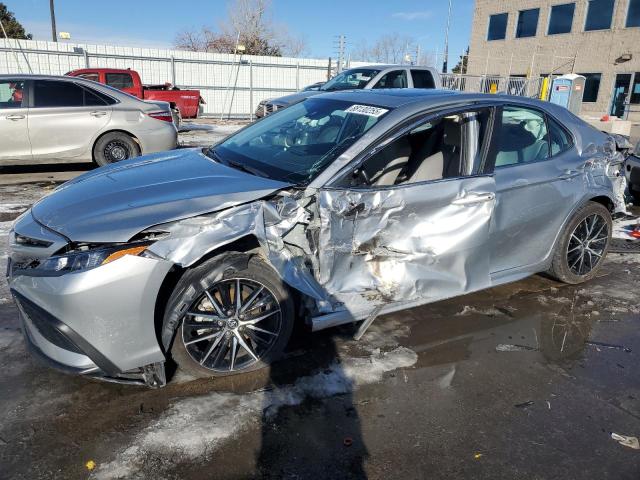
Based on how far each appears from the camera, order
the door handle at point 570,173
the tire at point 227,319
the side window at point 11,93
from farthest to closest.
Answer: the side window at point 11,93 < the door handle at point 570,173 < the tire at point 227,319

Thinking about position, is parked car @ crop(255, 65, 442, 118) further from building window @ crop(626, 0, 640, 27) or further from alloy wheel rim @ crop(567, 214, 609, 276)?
building window @ crop(626, 0, 640, 27)

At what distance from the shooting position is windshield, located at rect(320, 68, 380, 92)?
11617mm

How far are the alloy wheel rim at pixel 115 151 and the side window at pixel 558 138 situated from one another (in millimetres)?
6896

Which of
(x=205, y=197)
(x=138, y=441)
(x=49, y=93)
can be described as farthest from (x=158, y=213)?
(x=49, y=93)

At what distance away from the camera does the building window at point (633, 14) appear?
76.4 ft

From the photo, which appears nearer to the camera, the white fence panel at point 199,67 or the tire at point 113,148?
the tire at point 113,148

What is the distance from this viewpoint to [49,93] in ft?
27.1

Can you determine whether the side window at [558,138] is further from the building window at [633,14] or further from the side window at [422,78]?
the building window at [633,14]

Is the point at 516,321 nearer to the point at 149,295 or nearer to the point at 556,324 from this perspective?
the point at 556,324

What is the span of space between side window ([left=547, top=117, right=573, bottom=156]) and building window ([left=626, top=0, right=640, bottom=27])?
24.4 m

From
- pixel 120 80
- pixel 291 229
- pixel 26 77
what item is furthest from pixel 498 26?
pixel 291 229

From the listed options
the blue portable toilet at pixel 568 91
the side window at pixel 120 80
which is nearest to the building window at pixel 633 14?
the blue portable toilet at pixel 568 91

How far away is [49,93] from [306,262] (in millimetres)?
7159

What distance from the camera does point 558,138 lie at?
4.26m
